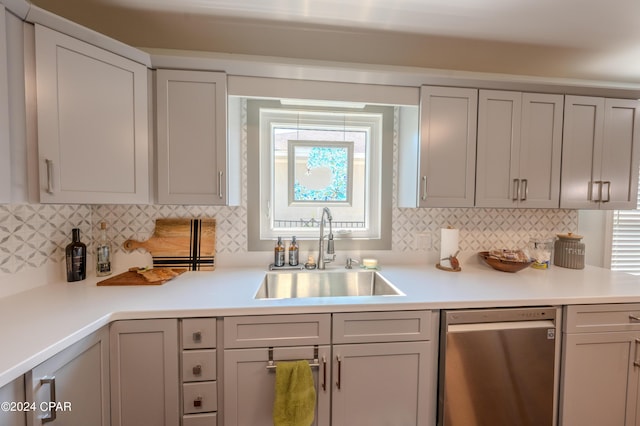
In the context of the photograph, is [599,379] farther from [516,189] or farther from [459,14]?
[459,14]

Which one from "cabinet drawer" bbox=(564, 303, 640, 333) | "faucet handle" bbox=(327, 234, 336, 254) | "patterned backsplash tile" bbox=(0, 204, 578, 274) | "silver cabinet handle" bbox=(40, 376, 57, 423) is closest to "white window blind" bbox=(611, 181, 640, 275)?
"patterned backsplash tile" bbox=(0, 204, 578, 274)

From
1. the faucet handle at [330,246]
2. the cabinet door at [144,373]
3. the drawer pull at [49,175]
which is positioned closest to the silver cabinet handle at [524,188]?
the faucet handle at [330,246]

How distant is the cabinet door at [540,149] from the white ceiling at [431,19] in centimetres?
31

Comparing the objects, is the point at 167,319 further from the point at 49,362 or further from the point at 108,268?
the point at 108,268

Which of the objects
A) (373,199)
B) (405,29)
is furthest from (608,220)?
(405,29)

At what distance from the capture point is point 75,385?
3.07 ft

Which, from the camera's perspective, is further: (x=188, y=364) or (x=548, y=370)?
(x=548, y=370)

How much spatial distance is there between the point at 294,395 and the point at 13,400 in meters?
0.90

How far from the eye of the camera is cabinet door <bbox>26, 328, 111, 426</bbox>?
0.81 metres

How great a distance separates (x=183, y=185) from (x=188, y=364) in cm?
89

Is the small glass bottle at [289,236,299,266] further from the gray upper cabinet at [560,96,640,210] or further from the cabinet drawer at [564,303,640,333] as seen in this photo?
the gray upper cabinet at [560,96,640,210]

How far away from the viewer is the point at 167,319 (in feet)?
3.65

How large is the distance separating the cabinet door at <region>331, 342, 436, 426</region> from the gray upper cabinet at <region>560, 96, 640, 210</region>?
1.47 m

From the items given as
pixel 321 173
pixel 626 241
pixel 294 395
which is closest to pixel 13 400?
pixel 294 395
